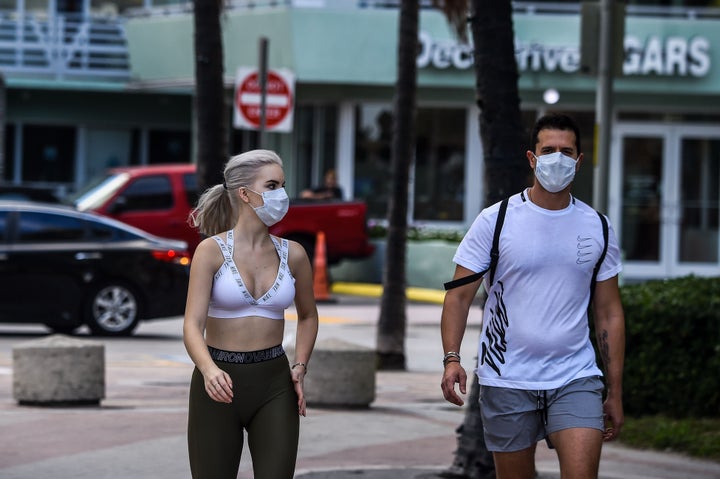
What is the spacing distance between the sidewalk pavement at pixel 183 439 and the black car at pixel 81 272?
226 cm

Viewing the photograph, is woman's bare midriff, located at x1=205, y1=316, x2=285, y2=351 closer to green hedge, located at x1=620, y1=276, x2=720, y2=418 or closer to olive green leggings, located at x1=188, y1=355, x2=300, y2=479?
olive green leggings, located at x1=188, y1=355, x2=300, y2=479

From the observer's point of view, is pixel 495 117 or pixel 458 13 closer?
pixel 495 117

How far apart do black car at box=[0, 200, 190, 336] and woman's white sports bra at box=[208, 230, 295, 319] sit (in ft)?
35.2

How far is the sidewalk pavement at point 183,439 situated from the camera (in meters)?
8.37

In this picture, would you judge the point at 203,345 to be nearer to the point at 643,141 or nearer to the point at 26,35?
the point at 643,141

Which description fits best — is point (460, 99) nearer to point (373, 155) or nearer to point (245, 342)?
point (373, 155)

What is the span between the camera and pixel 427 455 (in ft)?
30.0

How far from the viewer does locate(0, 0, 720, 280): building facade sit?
26.6 metres

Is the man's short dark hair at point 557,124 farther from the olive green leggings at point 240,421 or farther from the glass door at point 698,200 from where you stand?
the glass door at point 698,200

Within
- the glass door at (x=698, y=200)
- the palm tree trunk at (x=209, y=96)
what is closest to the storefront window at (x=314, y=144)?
the glass door at (x=698, y=200)

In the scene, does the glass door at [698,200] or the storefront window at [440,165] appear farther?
the storefront window at [440,165]

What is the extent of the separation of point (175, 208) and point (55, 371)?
11.6m

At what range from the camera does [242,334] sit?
209 inches

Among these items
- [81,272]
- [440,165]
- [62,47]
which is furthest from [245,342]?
[62,47]
